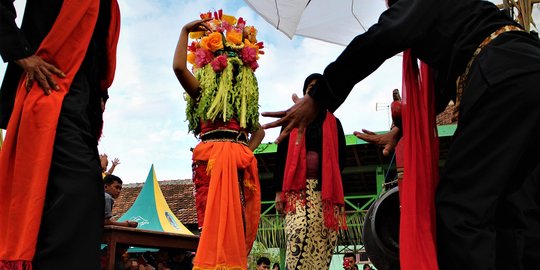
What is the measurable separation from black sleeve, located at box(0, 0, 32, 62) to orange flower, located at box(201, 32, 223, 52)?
2.59 metres

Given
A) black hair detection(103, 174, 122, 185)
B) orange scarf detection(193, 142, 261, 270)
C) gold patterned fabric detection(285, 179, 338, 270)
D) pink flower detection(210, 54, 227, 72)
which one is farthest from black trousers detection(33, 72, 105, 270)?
black hair detection(103, 174, 122, 185)

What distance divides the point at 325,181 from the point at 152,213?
8.95m

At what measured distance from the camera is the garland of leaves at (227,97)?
4898 millimetres

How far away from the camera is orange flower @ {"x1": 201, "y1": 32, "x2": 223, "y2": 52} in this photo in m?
5.14

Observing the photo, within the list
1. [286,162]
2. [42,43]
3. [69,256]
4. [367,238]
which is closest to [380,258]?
[367,238]

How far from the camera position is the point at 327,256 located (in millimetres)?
5281

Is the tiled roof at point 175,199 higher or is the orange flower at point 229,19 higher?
the tiled roof at point 175,199

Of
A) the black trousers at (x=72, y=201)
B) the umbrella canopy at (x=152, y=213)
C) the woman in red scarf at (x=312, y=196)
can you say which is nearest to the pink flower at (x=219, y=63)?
the woman in red scarf at (x=312, y=196)

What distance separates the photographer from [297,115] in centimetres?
241

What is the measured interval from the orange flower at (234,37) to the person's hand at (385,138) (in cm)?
226

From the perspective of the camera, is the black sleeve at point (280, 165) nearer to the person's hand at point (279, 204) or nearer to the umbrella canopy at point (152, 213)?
the person's hand at point (279, 204)

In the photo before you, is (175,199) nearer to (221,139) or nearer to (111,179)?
(111,179)

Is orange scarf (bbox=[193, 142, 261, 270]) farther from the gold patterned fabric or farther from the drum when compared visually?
the drum

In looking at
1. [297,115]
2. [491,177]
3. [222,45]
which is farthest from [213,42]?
[491,177]
